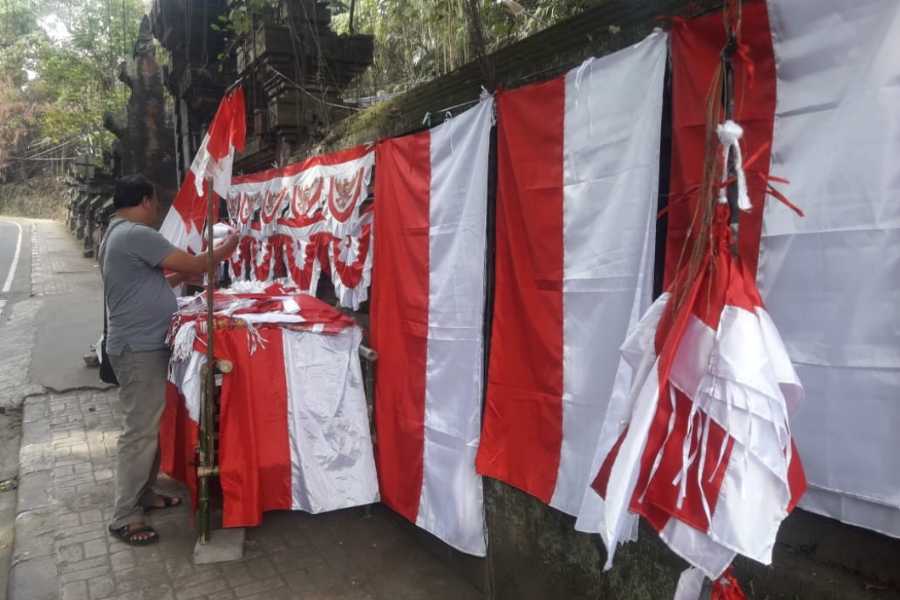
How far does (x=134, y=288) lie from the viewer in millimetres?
4023

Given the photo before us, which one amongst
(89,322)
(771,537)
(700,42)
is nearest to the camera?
(771,537)

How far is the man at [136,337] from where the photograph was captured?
3.97 m

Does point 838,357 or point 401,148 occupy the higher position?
point 401,148

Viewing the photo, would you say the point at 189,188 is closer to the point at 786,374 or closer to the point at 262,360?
the point at 262,360

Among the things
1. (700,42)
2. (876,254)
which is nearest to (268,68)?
(700,42)

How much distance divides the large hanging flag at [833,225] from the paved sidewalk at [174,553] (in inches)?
90.3

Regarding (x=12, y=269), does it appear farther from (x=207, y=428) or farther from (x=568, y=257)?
(x=568, y=257)

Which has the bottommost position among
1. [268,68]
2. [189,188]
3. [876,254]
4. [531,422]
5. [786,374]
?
[531,422]

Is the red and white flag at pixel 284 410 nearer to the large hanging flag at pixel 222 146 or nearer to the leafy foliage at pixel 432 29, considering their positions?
the large hanging flag at pixel 222 146

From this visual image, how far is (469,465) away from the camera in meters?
3.36

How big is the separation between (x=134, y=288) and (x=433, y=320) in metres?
1.84

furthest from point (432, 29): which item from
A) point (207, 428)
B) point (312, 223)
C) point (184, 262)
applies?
point (207, 428)

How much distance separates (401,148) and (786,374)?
2.66m

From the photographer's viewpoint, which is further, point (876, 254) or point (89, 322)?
point (89, 322)
